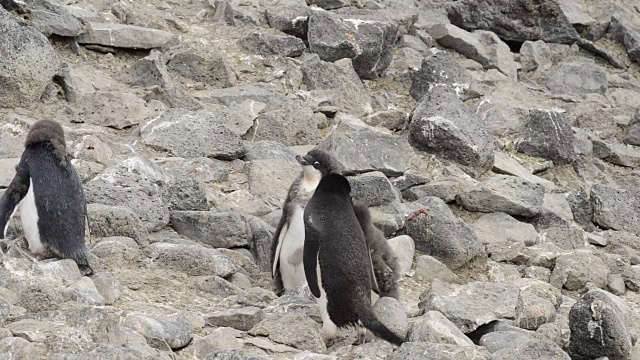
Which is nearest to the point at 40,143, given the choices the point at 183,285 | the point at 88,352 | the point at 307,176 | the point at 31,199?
the point at 31,199

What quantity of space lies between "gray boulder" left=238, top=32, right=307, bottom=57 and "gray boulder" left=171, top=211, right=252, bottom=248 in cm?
398

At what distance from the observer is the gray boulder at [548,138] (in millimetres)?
11531

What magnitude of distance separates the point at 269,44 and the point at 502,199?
3277mm

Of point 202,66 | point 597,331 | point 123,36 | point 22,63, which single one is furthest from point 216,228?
point 123,36

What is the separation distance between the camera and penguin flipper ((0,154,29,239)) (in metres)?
6.84

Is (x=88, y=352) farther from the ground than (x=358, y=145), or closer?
farther from the ground

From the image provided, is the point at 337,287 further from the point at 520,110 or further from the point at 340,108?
the point at 520,110

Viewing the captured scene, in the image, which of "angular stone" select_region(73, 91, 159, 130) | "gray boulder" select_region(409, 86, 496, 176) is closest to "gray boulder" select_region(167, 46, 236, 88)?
"angular stone" select_region(73, 91, 159, 130)

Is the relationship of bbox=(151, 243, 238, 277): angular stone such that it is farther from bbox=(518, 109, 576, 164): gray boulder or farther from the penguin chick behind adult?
bbox=(518, 109, 576, 164): gray boulder

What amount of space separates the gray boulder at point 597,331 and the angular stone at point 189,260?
2.21 metres

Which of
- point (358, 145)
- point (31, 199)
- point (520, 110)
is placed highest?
point (31, 199)

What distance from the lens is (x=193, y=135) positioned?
9.44m

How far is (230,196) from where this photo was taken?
888 centimetres

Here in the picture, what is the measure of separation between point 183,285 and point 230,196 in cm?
218
